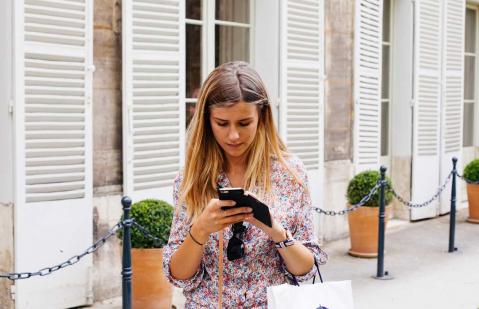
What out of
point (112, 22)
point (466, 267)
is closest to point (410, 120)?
point (466, 267)

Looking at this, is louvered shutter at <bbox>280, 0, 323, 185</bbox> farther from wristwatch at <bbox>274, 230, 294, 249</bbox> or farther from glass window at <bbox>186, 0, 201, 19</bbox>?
wristwatch at <bbox>274, 230, 294, 249</bbox>

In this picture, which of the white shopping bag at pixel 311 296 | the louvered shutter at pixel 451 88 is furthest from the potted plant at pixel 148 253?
the louvered shutter at pixel 451 88

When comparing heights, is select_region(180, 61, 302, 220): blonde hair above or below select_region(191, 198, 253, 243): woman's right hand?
above

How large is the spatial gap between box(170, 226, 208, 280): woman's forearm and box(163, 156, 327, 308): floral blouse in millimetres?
33

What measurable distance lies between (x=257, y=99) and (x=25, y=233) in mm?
3549

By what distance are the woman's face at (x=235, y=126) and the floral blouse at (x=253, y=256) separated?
0.41ft

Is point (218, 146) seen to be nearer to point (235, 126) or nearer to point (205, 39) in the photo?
point (235, 126)

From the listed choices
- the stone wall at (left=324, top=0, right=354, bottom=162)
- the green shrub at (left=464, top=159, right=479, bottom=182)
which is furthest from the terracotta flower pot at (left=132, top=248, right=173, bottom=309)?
the green shrub at (left=464, top=159, right=479, bottom=182)

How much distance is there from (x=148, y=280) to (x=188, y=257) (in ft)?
11.3

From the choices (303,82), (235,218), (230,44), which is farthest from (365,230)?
(235,218)

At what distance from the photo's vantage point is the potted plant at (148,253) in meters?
5.46

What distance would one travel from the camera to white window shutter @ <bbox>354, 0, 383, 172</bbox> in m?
9.23

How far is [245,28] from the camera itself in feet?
26.5

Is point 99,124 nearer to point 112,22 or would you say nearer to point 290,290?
point 112,22
